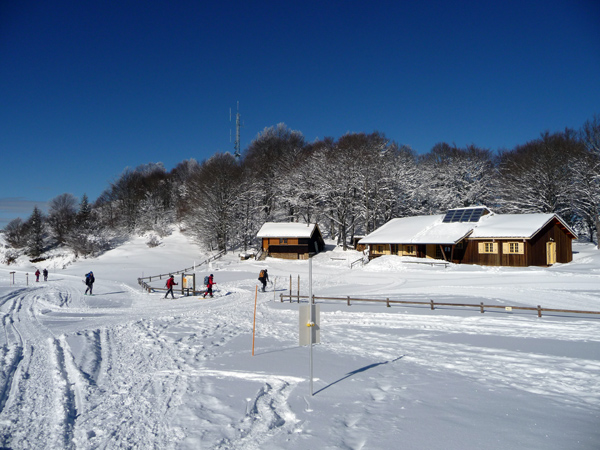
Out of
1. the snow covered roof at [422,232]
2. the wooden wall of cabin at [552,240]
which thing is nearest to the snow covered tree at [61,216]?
the snow covered roof at [422,232]

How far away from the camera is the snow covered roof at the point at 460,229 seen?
35750 millimetres

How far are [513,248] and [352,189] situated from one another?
22735 mm

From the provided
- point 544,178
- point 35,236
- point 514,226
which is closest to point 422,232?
point 514,226

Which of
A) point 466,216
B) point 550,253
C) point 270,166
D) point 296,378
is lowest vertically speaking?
point 296,378

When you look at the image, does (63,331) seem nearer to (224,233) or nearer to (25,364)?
(25,364)

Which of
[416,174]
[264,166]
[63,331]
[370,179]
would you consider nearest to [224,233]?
[264,166]

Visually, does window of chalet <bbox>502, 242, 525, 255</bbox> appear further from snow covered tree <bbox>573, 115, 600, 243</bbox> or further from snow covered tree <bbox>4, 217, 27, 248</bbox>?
snow covered tree <bbox>4, 217, 27, 248</bbox>

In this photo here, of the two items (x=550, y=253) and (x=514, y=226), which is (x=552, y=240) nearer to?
(x=550, y=253)

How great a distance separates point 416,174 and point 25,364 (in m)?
51.6

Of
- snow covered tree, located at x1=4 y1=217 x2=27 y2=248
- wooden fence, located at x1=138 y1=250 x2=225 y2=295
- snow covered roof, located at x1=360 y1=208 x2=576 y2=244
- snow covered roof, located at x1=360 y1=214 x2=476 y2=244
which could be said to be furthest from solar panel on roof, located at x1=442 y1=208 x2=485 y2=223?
snow covered tree, located at x1=4 y1=217 x2=27 y2=248

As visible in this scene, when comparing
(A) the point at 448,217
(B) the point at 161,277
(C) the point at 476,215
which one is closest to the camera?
(B) the point at 161,277

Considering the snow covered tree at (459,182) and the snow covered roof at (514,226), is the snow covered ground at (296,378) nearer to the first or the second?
the snow covered roof at (514,226)

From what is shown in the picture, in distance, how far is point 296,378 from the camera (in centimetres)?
893

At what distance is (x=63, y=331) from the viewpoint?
14250 millimetres
